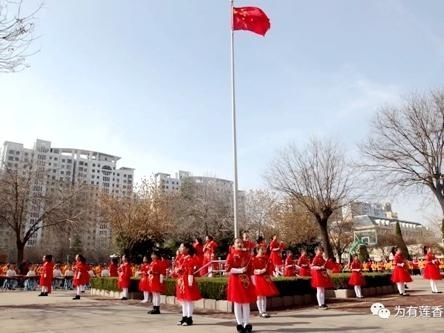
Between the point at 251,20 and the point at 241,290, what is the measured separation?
1340 centimetres

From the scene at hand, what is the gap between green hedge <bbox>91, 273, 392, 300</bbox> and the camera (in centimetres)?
1324

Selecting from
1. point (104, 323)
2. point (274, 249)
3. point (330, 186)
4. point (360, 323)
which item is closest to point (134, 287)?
point (274, 249)

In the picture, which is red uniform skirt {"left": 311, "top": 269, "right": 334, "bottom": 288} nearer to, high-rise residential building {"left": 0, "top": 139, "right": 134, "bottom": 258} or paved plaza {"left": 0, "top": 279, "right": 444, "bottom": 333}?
paved plaza {"left": 0, "top": 279, "right": 444, "bottom": 333}

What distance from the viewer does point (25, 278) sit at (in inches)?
1060

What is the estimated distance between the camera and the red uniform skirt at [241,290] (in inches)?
344

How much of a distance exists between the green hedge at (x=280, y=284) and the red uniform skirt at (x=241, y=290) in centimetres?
391

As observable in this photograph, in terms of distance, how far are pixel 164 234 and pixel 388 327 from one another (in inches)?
1265

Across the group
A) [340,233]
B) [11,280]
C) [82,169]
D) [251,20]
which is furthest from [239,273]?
[82,169]

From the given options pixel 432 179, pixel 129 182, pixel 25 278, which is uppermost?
pixel 129 182

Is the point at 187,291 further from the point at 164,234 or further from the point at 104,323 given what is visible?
the point at 164,234

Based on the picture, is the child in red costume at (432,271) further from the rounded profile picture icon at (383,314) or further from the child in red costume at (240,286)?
the child in red costume at (240,286)

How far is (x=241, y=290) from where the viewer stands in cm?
884

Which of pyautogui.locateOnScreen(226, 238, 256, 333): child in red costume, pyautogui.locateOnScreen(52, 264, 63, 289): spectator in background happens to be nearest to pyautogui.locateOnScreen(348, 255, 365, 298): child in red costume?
pyautogui.locateOnScreen(226, 238, 256, 333): child in red costume

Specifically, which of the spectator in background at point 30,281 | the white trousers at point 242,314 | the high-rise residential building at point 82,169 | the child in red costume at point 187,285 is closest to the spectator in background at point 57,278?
the spectator in background at point 30,281
